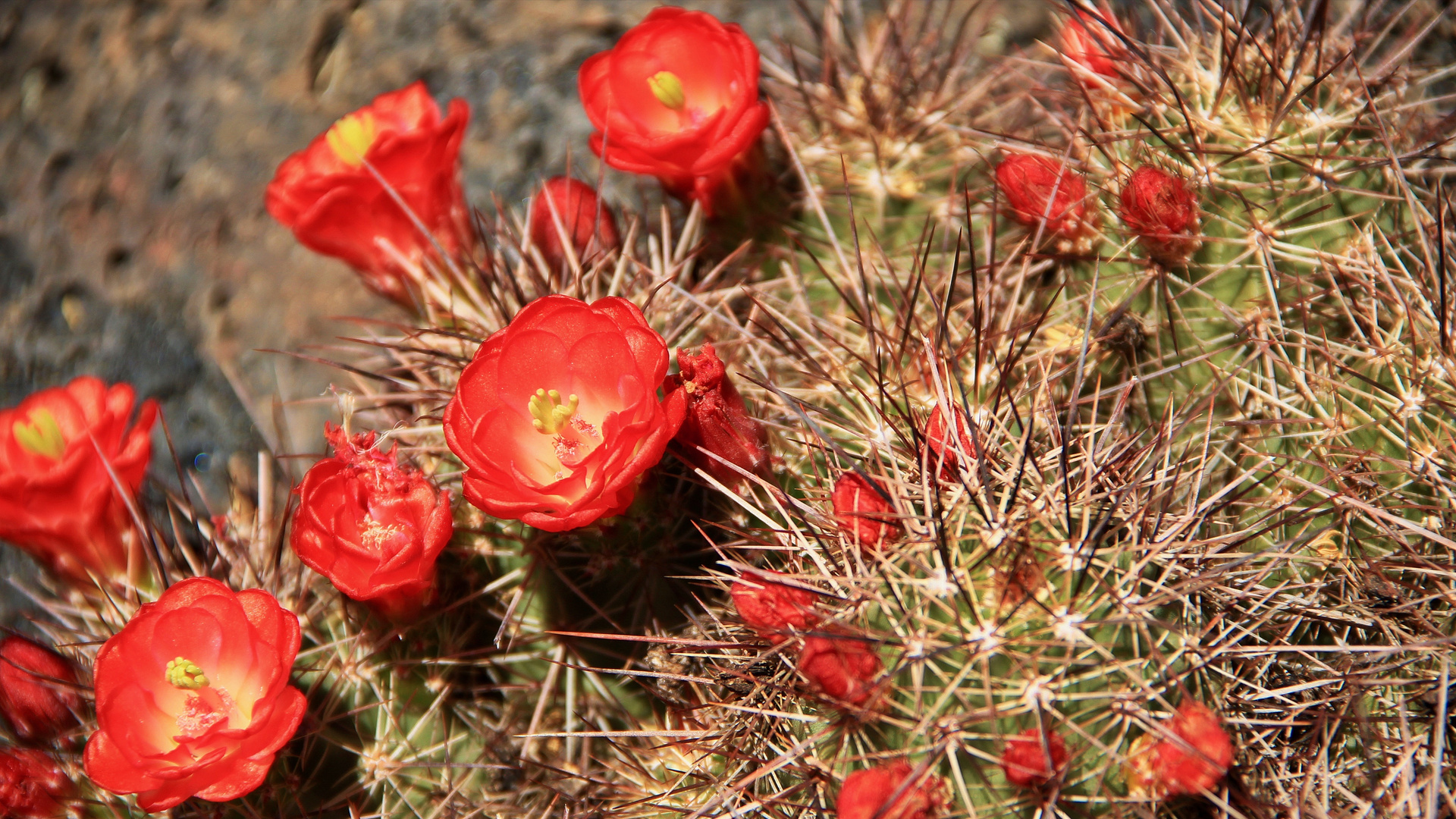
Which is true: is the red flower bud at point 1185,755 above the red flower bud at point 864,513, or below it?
below

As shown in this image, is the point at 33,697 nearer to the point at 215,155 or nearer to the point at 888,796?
the point at 888,796

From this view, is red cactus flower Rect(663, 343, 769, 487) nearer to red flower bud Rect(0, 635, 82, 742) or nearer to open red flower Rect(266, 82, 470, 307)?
open red flower Rect(266, 82, 470, 307)

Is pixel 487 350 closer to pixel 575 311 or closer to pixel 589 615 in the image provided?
pixel 575 311

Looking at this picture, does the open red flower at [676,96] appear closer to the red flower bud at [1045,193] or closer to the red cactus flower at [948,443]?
the red flower bud at [1045,193]

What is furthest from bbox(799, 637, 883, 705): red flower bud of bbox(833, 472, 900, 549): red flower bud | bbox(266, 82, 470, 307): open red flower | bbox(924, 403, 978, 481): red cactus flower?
bbox(266, 82, 470, 307): open red flower

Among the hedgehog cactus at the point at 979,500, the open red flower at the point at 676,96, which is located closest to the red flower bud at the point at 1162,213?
→ the hedgehog cactus at the point at 979,500

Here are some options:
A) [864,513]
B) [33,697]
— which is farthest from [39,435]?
[864,513]
